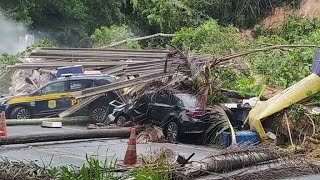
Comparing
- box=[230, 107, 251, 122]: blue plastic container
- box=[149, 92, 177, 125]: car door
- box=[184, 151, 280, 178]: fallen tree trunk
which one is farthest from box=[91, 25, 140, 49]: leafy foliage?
box=[184, 151, 280, 178]: fallen tree trunk

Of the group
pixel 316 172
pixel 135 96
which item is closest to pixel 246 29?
pixel 135 96

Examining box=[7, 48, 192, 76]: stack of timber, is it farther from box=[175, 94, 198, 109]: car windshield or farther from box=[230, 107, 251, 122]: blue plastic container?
box=[230, 107, 251, 122]: blue plastic container

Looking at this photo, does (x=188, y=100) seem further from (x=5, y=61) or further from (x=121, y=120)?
(x=5, y=61)

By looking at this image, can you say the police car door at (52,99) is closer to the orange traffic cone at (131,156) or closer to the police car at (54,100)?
the police car at (54,100)

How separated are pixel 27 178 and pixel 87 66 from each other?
1545 cm

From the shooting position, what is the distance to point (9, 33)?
36.5 metres

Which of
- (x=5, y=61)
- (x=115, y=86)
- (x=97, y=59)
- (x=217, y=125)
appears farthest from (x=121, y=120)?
(x=5, y=61)

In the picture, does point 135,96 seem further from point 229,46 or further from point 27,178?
point 27,178

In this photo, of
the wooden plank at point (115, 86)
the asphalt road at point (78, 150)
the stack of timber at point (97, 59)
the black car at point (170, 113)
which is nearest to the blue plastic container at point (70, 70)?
the stack of timber at point (97, 59)

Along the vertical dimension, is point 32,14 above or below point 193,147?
above

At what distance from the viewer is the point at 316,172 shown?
10016mm

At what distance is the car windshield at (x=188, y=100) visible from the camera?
1572cm

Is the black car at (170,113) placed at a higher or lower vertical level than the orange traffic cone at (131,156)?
higher

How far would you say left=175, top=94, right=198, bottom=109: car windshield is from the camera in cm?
1572
